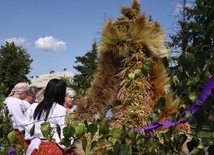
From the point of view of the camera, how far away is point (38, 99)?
384 centimetres

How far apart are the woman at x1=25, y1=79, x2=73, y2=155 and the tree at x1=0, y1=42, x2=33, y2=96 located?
19.4 metres

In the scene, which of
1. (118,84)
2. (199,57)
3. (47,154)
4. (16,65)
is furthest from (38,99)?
(16,65)

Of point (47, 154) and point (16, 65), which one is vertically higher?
point (16, 65)

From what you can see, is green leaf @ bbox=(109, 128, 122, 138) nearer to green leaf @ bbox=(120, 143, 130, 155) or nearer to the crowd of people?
green leaf @ bbox=(120, 143, 130, 155)

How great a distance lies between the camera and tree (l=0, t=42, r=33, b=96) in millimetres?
22047

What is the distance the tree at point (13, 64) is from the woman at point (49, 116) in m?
19.4

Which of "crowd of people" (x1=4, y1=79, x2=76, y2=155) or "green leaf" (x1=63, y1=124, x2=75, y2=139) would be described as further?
"crowd of people" (x1=4, y1=79, x2=76, y2=155)

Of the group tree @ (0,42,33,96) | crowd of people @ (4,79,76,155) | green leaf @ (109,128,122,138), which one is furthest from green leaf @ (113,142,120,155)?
tree @ (0,42,33,96)

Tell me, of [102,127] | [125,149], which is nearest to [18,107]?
[102,127]

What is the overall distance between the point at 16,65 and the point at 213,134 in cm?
2226

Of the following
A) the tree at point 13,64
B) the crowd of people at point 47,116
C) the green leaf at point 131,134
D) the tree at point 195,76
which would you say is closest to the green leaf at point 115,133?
the green leaf at point 131,134

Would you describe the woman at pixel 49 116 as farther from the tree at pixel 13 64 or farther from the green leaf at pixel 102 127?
the tree at pixel 13 64

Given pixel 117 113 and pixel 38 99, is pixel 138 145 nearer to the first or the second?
pixel 117 113

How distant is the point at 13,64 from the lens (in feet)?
73.2
